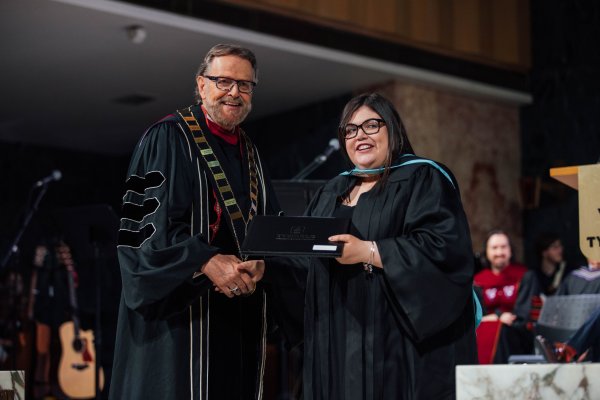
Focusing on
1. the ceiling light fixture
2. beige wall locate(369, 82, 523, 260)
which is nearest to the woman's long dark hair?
the ceiling light fixture

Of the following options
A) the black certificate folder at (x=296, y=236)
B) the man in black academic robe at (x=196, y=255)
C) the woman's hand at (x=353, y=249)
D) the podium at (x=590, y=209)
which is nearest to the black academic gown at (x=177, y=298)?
the man in black academic robe at (x=196, y=255)

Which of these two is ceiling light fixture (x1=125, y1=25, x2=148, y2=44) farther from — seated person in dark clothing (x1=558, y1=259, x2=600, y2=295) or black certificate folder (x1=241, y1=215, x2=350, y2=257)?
black certificate folder (x1=241, y1=215, x2=350, y2=257)

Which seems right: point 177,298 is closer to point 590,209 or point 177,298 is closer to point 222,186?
point 222,186


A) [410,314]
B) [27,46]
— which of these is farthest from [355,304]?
[27,46]

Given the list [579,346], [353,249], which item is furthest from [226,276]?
[579,346]

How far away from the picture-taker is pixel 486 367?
265 centimetres

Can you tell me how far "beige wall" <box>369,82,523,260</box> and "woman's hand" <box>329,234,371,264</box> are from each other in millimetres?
6891

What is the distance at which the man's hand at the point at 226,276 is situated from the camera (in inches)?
131

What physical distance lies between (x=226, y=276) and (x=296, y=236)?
0.38 meters

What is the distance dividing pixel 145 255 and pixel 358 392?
870mm

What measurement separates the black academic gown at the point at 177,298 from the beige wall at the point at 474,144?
6.51 m

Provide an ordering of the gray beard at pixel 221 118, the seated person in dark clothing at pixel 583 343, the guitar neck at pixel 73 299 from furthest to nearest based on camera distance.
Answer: the guitar neck at pixel 73 299
the seated person in dark clothing at pixel 583 343
the gray beard at pixel 221 118

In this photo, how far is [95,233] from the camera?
6.24 metres

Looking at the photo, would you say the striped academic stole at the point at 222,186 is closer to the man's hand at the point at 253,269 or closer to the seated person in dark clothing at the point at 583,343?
the man's hand at the point at 253,269
